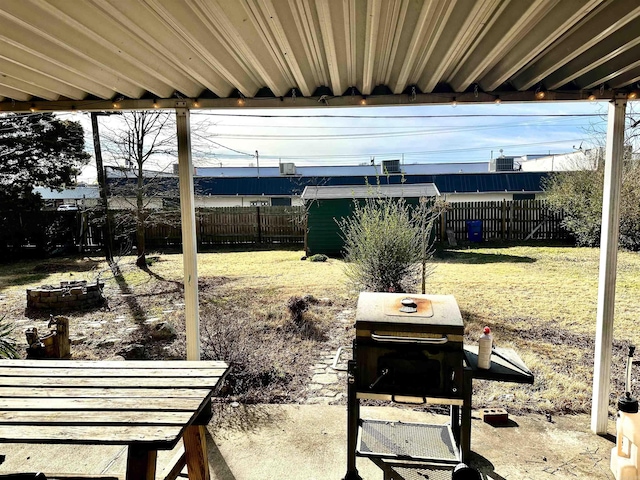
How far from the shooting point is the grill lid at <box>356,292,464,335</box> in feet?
5.43

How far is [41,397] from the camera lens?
64.4 inches

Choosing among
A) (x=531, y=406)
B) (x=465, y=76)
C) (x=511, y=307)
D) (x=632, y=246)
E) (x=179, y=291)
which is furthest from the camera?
(x=632, y=246)

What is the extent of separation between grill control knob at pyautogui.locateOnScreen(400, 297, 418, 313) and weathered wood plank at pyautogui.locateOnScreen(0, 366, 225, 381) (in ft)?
3.08

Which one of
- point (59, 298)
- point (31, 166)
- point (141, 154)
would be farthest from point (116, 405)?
point (31, 166)

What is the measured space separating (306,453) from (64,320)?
2754mm

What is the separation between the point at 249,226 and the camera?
443 inches

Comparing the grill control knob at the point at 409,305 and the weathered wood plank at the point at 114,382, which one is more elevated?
the grill control knob at the point at 409,305

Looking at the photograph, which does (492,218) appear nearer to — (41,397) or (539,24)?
(539,24)

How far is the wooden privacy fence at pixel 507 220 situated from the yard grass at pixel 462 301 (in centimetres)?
117

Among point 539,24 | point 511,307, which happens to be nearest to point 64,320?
point 539,24

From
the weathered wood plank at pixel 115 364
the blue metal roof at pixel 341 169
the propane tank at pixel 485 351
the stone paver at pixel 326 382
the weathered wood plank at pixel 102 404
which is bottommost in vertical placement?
the stone paver at pixel 326 382

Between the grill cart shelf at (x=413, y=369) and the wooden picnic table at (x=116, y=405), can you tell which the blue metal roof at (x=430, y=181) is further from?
the wooden picnic table at (x=116, y=405)

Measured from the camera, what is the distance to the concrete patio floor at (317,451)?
221 cm

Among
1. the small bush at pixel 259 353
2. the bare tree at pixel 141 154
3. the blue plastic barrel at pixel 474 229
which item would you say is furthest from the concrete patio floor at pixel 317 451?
the blue plastic barrel at pixel 474 229
